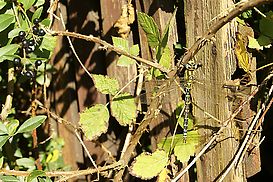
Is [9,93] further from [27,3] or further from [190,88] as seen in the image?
[190,88]

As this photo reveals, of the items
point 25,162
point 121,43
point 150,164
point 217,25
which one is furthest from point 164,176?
point 25,162

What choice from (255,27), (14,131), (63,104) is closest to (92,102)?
(63,104)

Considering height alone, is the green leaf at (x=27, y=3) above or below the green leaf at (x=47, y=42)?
above

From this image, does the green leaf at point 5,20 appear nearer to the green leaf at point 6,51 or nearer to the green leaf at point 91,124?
the green leaf at point 6,51

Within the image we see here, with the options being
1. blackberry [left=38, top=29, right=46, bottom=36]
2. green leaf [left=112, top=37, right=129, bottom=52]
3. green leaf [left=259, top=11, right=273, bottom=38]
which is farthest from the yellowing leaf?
blackberry [left=38, top=29, right=46, bottom=36]

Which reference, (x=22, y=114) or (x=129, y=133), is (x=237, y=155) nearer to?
(x=129, y=133)

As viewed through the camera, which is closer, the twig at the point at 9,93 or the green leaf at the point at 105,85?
the green leaf at the point at 105,85

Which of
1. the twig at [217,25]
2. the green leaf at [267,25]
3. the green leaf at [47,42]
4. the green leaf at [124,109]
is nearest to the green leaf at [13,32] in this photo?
the green leaf at [47,42]
